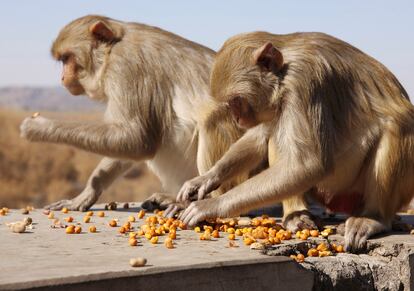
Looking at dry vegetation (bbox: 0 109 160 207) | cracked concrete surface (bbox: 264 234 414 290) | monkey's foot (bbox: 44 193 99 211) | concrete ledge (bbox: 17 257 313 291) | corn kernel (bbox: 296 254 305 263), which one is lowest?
dry vegetation (bbox: 0 109 160 207)

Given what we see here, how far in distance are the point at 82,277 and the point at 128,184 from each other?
3239cm

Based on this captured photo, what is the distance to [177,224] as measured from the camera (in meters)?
6.26

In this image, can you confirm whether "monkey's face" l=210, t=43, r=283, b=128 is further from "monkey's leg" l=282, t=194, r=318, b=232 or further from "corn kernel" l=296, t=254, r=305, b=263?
"corn kernel" l=296, t=254, r=305, b=263

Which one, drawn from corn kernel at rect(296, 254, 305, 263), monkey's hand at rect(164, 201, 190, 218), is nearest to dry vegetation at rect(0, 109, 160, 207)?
monkey's hand at rect(164, 201, 190, 218)

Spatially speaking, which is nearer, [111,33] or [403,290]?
[403,290]

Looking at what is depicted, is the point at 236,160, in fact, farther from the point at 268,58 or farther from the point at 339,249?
the point at 339,249

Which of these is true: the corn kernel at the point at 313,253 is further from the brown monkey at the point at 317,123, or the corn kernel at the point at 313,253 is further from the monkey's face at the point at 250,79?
the monkey's face at the point at 250,79

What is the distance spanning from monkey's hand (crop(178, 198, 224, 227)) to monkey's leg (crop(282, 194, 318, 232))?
2.15 feet

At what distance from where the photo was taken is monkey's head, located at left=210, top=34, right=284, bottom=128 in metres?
5.98

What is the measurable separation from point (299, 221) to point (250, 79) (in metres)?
1.25

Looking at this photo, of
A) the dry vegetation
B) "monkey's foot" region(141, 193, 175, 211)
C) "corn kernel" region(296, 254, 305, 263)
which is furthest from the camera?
the dry vegetation

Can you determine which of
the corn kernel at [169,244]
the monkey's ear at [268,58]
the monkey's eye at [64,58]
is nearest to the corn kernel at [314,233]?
the corn kernel at [169,244]

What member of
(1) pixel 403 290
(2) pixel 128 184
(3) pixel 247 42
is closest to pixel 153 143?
(3) pixel 247 42

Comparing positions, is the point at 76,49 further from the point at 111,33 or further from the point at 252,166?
the point at 252,166
